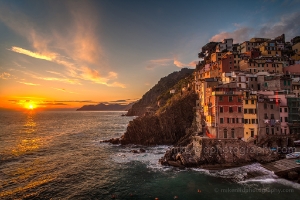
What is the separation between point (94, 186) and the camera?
37.1m

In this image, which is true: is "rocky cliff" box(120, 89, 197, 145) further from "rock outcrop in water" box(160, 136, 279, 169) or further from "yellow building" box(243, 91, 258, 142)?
"rock outcrop in water" box(160, 136, 279, 169)

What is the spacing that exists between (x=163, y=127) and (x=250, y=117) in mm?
33427

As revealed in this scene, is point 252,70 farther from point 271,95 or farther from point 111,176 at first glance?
point 111,176

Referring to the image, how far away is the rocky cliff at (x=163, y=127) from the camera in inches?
2889

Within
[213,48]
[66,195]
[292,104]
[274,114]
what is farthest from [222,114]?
[213,48]

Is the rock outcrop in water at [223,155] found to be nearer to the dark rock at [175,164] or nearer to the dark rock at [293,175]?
the dark rock at [175,164]

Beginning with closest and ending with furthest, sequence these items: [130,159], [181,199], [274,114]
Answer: [181,199], [274,114], [130,159]

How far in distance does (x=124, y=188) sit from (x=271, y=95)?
44.4 m

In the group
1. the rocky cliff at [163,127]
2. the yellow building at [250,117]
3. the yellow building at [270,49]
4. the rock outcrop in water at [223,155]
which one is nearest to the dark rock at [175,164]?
the rock outcrop in water at [223,155]

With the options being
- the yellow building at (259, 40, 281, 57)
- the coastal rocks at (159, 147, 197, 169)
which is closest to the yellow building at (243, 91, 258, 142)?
the coastal rocks at (159, 147, 197, 169)

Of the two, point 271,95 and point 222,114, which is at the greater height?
point 271,95

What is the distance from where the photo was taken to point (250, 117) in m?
49.2

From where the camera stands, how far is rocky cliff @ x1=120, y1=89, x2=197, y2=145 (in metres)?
73.4

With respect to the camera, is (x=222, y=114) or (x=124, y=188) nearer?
(x=124, y=188)
